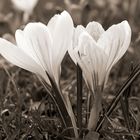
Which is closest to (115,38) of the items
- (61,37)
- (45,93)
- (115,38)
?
(115,38)

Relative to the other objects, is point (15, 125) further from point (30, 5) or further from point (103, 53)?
point (30, 5)

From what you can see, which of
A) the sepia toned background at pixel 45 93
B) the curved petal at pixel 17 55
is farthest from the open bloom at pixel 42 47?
the sepia toned background at pixel 45 93

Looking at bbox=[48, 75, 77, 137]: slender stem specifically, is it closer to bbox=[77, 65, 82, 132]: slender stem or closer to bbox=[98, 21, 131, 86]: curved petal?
bbox=[77, 65, 82, 132]: slender stem

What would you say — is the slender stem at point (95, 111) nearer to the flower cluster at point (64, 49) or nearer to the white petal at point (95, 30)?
the flower cluster at point (64, 49)

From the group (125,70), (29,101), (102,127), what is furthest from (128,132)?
(125,70)

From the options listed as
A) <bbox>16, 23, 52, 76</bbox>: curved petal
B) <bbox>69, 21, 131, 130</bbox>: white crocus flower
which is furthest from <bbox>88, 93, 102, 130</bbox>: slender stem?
<bbox>16, 23, 52, 76</bbox>: curved petal

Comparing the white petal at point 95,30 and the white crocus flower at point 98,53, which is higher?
the white petal at point 95,30

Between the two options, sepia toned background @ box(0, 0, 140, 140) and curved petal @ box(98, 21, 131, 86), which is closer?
curved petal @ box(98, 21, 131, 86)
